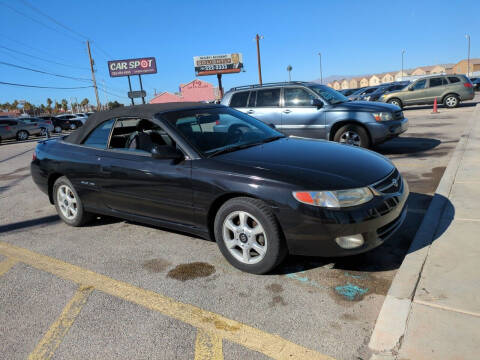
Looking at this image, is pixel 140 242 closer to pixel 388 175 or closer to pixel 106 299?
pixel 106 299

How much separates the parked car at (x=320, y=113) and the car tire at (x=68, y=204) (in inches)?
191

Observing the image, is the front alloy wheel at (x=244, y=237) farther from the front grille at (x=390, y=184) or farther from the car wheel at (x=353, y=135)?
the car wheel at (x=353, y=135)

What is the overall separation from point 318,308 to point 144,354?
1229mm

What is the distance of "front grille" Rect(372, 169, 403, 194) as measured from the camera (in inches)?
124

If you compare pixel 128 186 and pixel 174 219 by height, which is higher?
pixel 128 186

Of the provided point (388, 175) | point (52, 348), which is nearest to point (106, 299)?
point (52, 348)

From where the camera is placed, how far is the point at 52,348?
8.25 ft

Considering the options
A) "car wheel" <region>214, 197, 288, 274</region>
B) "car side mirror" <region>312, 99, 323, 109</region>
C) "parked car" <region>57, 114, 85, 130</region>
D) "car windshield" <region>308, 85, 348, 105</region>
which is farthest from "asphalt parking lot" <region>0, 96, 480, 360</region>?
"parked car" <region>57, 114, 85, 130</region>

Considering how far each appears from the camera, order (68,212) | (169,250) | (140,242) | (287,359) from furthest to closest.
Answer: (68,212) < (140,242) < (169,250) < (287,359)

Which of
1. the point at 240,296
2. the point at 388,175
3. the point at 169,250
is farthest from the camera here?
the point at 169,250

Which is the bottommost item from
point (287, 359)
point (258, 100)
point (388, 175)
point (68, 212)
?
point (287, 359)

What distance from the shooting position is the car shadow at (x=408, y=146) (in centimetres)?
849

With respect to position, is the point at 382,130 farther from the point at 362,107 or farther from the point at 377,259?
the point at 377,259

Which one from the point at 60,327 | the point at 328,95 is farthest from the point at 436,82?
the point at 60,327
